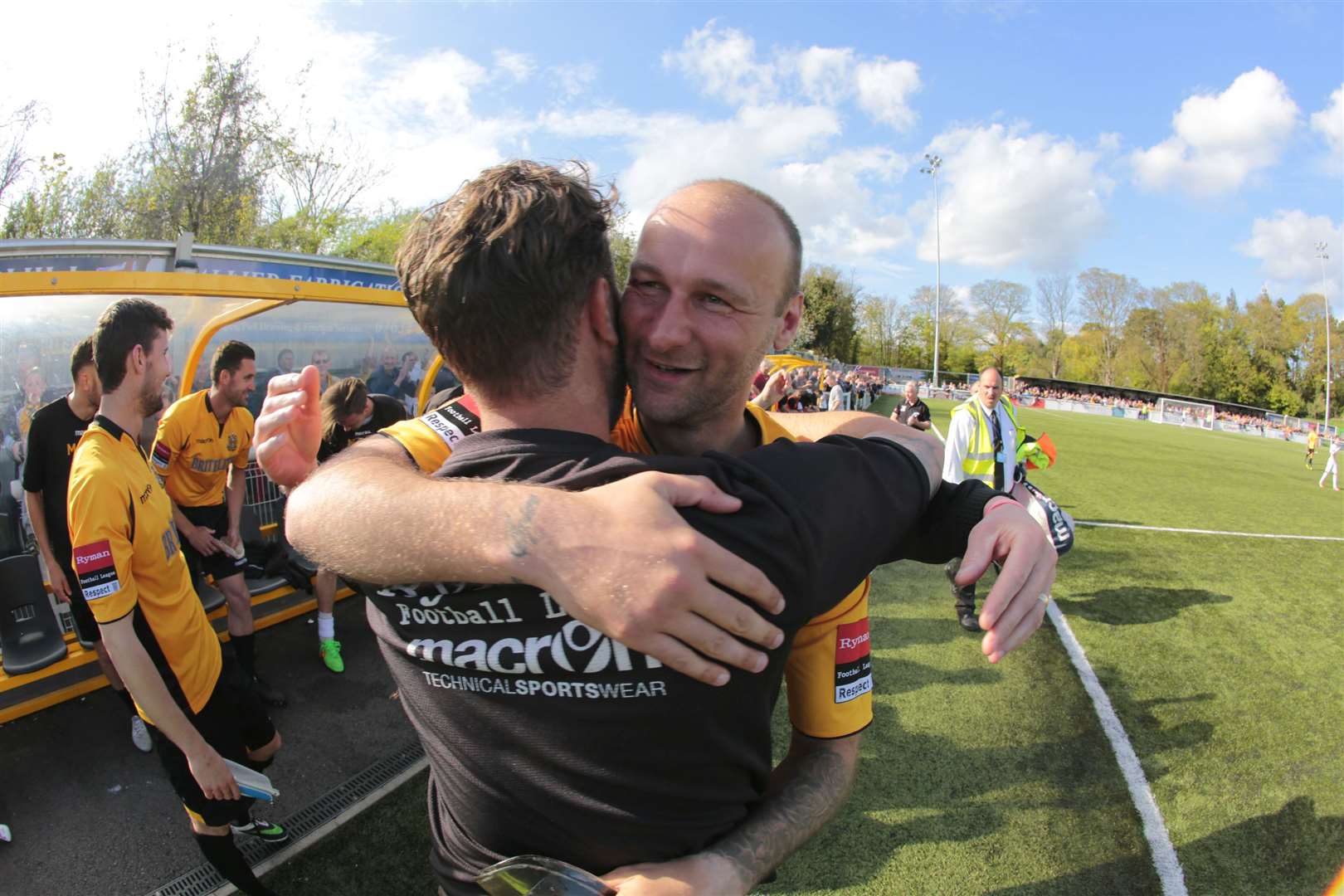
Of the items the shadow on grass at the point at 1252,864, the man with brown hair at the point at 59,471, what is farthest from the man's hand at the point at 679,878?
the man with brown hair at the point at 59,471

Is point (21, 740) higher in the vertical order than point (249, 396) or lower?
lower

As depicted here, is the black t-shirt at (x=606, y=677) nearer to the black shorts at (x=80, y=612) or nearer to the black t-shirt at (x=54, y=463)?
the black shorts at (x=80, y=612)

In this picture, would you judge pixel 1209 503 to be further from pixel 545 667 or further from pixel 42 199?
pixel 42 199

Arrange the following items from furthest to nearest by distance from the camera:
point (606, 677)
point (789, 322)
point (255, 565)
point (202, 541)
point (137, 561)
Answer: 1. point (255, 565)
2. point (202, 541)
3. point (137, 561)
4. point (789, 322)
5. point (606, 677)

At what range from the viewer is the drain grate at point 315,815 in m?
3.17

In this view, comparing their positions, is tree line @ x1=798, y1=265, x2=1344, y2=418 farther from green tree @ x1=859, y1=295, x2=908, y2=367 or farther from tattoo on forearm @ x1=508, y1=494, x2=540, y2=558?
tattoo on forearm @ x1=508, y1=494, x2=540, y2=558

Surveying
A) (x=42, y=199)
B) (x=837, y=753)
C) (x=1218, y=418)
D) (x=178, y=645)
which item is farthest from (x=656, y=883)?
(x=1218, y=418)

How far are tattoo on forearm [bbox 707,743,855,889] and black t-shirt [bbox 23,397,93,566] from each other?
4.47m

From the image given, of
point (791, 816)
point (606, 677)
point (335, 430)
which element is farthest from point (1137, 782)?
point (335, 430)

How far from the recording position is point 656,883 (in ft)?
3.57

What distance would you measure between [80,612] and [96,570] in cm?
181

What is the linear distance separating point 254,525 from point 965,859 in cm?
575

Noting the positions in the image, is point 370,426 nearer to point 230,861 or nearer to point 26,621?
point 26,621

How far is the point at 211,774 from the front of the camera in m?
2.59
